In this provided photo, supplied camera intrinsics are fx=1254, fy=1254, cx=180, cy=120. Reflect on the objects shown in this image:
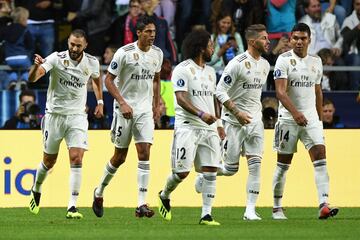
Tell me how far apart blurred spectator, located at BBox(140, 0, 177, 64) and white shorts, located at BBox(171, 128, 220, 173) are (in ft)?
23.5

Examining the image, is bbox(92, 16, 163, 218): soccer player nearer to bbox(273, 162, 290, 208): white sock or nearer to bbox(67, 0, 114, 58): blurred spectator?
bbox(273, 162, 290, 208): white sock

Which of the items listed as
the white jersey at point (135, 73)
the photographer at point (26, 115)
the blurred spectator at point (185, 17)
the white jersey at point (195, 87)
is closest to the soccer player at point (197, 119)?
the white jersey at point (195, 87)

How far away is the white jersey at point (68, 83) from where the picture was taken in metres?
16.9

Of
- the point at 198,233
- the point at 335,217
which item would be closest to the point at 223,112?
the point at 335,217

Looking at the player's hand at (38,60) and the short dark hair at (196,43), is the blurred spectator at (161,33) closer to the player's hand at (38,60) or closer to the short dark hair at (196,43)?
the player's hand at (38,60)

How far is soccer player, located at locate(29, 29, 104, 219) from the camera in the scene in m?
16.8

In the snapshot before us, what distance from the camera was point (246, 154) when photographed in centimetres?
1697

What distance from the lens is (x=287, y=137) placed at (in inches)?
665

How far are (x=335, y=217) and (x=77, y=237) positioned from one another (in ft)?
15.1

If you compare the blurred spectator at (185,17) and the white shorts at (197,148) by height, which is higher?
the blurred spectator at (185,17)

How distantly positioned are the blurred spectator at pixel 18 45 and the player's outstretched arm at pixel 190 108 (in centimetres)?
769

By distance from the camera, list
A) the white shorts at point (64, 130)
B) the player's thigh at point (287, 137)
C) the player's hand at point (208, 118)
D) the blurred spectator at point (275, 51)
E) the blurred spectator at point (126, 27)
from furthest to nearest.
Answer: the blurred spectator at point (126, 27), the blurred spectator at point (275, 51), the white shorts at point (64, 130), the player's thigh at point (287, 137), the player's hand at point (208, 118)

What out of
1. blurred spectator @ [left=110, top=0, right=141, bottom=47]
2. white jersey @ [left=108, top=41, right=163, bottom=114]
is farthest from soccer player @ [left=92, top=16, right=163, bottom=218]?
blurred spectator @ [left=110, top=0, right=141, bottom=47]

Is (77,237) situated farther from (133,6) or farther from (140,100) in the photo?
(133,6)
